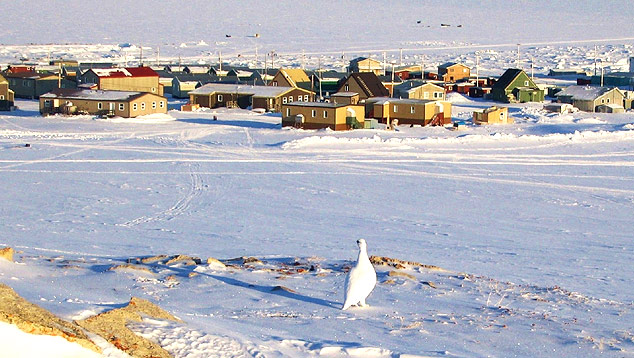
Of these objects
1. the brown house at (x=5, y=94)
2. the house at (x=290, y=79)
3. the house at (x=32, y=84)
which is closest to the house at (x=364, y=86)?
the house at (x=290, y=79)

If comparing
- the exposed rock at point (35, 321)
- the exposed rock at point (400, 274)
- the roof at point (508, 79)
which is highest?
the roof at point (508, 79)

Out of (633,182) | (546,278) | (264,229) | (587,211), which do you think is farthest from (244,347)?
(633,182)

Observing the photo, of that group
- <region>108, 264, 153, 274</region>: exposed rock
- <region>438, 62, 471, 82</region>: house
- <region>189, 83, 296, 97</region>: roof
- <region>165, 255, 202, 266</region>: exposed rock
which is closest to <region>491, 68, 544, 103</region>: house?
<region>189, 83, 296, 97</region>: roof

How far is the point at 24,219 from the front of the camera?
19281 mm

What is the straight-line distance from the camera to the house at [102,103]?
1686 inches

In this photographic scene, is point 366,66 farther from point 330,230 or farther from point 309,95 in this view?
point 330,230

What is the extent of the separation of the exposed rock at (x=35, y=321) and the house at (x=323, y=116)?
99.6 ft

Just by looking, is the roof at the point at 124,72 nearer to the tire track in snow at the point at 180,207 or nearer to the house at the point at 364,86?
the house at the point at 364,86

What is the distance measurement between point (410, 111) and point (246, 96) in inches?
451

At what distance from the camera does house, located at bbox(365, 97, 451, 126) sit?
40031 mm

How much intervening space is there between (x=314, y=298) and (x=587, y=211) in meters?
12.5

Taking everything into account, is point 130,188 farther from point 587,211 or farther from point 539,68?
point 539,68

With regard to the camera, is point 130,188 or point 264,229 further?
point 130,188

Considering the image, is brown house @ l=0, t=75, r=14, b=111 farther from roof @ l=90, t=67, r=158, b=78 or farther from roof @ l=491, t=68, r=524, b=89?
roof @ l=491, t=68, r=524, b=89
